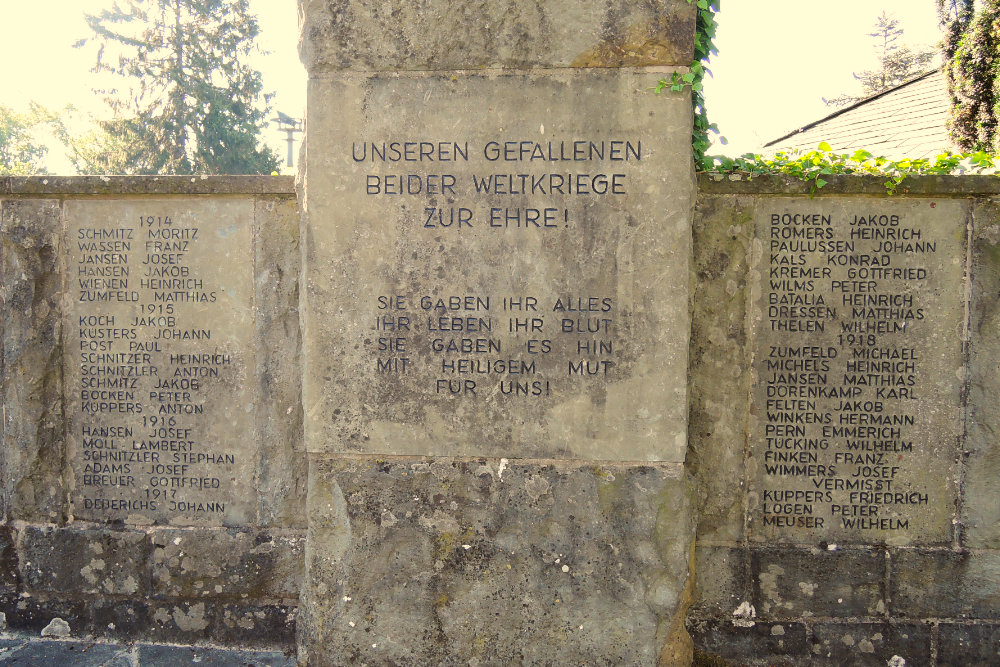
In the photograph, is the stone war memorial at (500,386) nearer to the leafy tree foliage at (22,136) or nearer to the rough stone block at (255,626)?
the rough stone block at (255,626)

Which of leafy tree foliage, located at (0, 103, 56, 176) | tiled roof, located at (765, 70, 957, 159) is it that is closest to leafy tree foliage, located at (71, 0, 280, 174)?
leafy tree foliage, located at (0, 103, 56, 176)

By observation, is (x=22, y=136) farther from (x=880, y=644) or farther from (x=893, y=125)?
(x=880, y=644)

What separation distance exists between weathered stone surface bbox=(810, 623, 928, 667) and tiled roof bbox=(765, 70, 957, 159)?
5510 millimetres

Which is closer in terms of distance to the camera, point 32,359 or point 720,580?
point 720,580

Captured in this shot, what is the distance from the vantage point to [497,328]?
2.55m

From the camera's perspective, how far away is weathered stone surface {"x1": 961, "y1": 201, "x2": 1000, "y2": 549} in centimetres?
299

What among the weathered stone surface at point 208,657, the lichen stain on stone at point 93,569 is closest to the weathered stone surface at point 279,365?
the weathered stone surface at point 208,657

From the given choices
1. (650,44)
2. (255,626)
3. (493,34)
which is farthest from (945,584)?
(255,626)

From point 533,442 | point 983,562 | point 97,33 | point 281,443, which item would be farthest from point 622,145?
point 97,33

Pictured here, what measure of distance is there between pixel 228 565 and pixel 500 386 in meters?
1.67

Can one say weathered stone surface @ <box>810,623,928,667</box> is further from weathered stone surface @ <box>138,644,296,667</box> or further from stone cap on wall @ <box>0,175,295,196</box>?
stone cap on wall @ <box>0,175,295,196</box>

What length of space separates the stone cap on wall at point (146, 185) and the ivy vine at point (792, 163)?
1.86 meters

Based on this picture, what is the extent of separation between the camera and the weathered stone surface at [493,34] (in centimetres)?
244

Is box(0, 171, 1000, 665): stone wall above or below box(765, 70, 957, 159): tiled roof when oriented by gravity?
below
